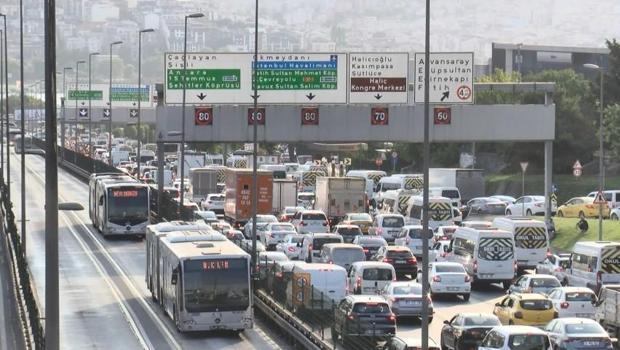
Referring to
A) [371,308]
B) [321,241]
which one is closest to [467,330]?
[371,308]

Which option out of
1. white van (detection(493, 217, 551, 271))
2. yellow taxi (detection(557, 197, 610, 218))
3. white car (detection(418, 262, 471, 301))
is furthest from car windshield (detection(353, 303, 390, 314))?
yellow taxi (detection(557, 197, 610, 218))

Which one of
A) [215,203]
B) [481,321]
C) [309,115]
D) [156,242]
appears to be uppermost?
[309,115]

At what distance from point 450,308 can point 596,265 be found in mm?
4360

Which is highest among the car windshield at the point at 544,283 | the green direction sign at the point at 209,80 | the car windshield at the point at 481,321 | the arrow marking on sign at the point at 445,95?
the green direction sign at the point at 209,80

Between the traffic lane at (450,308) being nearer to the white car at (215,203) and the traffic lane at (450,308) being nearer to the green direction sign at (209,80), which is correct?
the green direction sign at (209,80)

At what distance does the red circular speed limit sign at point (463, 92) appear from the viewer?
71125mm

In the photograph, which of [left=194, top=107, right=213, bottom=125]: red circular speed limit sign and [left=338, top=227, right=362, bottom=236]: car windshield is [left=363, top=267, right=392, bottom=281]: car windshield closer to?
[left=338, top=227, right=362, bottom=236]: car windshield

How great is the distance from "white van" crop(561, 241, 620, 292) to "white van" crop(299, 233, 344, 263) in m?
11.4

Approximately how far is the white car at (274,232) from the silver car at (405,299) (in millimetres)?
21761

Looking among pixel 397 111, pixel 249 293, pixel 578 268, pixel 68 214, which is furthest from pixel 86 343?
pixel 68 214

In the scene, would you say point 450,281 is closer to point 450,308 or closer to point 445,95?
point 450,308

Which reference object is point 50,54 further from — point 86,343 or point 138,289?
point 138,289

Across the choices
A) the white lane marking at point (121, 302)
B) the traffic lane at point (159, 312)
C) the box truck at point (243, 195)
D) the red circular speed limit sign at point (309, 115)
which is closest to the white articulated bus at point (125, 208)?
the traffic lane at point (159, 312)

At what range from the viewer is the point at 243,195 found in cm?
7212
